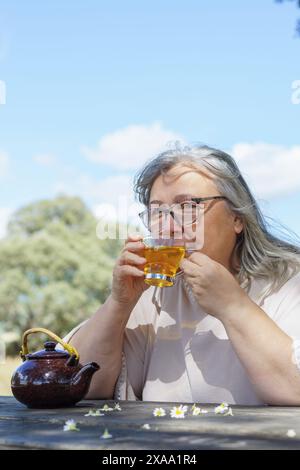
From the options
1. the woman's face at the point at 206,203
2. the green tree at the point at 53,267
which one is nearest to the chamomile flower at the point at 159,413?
the woman's face at the point at 206,203

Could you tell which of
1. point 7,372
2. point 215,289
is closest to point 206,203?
point 215,289

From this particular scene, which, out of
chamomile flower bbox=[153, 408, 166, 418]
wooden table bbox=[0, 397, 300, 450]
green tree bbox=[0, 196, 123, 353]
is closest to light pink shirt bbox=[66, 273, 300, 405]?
wooden table bbox=[0, 397, 300, 450]

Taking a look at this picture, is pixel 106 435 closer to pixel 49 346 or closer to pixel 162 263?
pixel 49 346

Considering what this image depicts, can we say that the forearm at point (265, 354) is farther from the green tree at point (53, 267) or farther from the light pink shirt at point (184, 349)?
the green tree at point (53, 267)

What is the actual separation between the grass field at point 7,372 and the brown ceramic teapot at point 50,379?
1259 cm

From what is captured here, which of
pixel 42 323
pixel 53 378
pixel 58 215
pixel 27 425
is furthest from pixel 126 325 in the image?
pixel 58 215

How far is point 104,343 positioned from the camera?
2469mm

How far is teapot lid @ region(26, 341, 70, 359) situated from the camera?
2037mm

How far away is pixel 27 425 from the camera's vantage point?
1645 mm

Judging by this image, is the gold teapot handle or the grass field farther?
the grass field

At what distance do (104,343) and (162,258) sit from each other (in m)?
0.40

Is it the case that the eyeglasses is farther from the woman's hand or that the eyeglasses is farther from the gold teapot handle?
the gold teapot handle

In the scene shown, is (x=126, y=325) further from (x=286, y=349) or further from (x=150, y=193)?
(x=286, y=349)

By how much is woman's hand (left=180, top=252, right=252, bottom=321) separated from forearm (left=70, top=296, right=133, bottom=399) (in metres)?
0.37
